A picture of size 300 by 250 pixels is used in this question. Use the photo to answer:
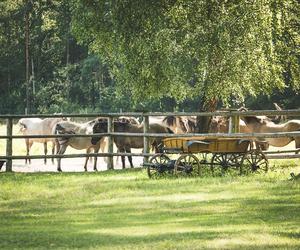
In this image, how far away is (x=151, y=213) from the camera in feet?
35.2

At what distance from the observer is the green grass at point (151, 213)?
8531mm

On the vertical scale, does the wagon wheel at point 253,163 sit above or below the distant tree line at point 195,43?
below

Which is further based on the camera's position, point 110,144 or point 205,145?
point 110,144

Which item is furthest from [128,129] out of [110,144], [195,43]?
[195,43]

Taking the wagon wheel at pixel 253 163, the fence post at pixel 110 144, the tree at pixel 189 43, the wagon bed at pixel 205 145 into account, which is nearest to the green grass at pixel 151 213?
the wagon wheel at pixel 253 163

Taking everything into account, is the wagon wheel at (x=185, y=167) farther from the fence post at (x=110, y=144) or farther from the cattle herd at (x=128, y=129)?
the cattle herd at (x=128, y=129)

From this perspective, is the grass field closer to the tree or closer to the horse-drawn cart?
the horse-drawn cart

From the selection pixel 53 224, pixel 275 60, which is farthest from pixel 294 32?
pixel 53 224

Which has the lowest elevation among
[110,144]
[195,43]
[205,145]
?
[110,144]

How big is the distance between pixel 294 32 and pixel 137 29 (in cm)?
525

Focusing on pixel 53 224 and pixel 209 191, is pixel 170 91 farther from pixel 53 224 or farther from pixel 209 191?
pixel 53 224

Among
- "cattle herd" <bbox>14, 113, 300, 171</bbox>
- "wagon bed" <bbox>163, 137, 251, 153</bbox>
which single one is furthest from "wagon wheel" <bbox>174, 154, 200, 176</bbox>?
"cattle herd" <bbox>14, 113, 300, 171</bbox>

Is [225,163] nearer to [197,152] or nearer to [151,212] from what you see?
[197,152]

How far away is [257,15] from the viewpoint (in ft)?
71.2
